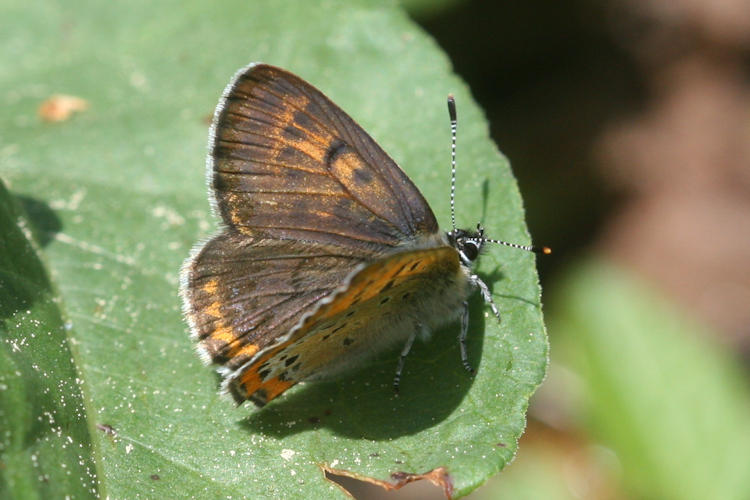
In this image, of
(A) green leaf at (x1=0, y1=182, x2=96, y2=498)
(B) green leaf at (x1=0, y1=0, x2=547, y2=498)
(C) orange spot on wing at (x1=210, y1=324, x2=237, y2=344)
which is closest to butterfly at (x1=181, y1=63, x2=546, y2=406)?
(C) orange spot on wing at (x1=210, y1=324, x2=237, y2=344)

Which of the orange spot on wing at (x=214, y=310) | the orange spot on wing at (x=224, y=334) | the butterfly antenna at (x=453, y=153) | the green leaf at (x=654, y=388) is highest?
the butterfly antenna at (x=453, y=153)

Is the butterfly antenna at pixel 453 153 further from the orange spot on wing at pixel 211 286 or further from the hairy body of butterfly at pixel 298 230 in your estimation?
the orange spot on wing at pixel 211 286

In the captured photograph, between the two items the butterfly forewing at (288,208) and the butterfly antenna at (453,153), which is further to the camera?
the butterfly antenna at (453,153)

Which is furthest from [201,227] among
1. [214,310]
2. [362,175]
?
[362,175]

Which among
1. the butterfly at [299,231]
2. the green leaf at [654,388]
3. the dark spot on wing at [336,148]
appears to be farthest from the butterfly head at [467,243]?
the green leaf at [654,388]

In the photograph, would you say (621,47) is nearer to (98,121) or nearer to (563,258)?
(563,258)

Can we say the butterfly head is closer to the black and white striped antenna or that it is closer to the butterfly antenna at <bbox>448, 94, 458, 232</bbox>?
the black and white striped antenna

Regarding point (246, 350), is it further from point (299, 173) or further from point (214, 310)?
point (299, 173)
